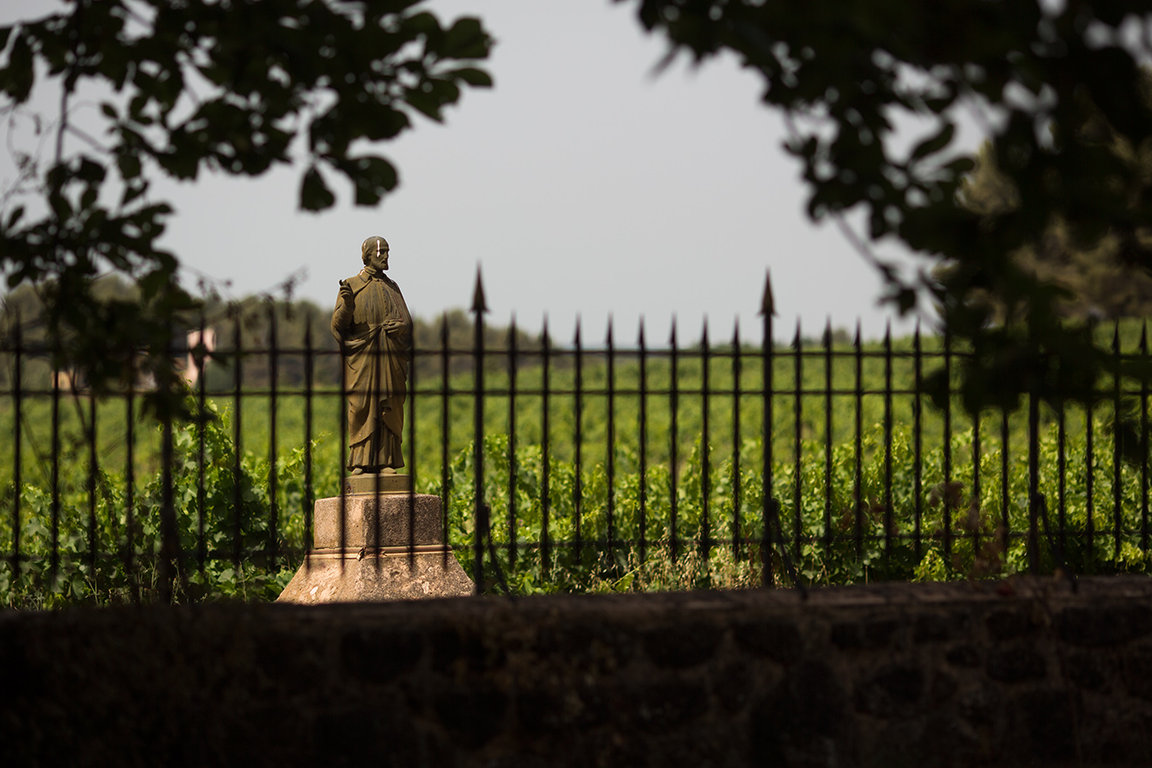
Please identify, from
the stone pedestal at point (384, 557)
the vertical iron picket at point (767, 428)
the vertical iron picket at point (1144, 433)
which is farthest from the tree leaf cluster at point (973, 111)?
the stone pedestal at point (384, 557)

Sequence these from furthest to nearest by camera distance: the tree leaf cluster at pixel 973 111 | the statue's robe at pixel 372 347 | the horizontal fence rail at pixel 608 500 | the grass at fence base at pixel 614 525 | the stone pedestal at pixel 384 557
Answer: the grass at fence base at pixel 614 525, the statue's robe at pixel 372 347, the stone pedestal at pixel 384 557, the horizontal fence rail at pixel 608 500, the tree leaf cluster at pixel 973 111

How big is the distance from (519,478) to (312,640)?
6.50m

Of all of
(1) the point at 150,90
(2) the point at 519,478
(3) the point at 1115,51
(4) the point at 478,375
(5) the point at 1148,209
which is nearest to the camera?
(3) the point at 1115,51

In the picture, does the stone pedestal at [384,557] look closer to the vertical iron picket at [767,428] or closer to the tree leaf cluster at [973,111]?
the vertical iron picket at [767,428]

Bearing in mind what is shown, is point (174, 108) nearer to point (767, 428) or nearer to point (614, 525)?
point (767, 428)

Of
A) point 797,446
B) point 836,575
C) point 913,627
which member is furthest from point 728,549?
point 913,627

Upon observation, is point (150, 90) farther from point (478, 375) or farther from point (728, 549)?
point (728, 549)

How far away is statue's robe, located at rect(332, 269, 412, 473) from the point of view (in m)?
7.58

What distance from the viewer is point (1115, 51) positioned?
3.01m

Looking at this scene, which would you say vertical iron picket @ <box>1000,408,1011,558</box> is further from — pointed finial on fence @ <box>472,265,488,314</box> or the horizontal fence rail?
pointed finial on fence @ <box>472,265,488,314</box>

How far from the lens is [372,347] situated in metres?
7.72

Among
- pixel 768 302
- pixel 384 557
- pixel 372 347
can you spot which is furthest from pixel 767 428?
pixel 372 347

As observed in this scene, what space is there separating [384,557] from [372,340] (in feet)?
4.71

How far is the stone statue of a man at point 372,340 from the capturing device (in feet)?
24.9
